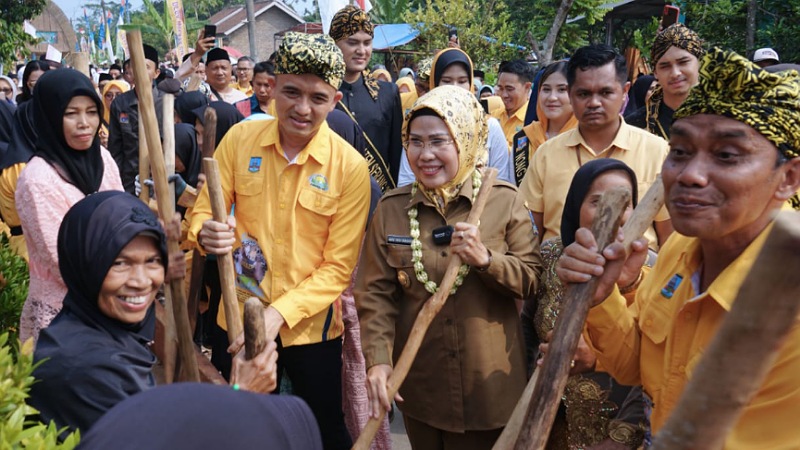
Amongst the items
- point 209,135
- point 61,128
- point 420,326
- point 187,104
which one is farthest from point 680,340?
point 187,104

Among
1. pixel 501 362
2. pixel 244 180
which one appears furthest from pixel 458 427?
pixel 244 180

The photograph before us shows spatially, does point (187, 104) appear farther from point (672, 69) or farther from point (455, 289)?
point (455, 289)

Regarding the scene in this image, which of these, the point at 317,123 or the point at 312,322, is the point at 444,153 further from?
the point at 312,322

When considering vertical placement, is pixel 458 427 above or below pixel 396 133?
below

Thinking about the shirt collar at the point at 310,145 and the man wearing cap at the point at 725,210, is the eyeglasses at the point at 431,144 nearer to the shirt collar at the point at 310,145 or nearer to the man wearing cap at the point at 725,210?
the shirt collar at the point at 310,145

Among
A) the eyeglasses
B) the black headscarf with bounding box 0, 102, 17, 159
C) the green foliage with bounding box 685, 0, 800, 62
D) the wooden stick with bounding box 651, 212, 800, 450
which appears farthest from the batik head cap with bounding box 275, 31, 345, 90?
the green foliage with bounding box 685, 0, 800, 62

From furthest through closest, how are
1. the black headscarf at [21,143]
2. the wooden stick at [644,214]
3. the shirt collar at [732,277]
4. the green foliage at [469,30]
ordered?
the green foliage at [469,30] < the black headscarf at [21,143] < the wooden stick at [644,214] < the shirt collar at [732,277]

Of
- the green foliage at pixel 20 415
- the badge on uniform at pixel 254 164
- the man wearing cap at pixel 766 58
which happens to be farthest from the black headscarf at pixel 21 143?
the man wearing cap at pixel 766 58

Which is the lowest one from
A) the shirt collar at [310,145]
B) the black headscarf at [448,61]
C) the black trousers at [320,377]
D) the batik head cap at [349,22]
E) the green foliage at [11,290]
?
the black trousers at [320,377]

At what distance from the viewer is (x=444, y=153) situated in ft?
9.66

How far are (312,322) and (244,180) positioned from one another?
0.75 meters

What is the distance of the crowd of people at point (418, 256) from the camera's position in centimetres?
170

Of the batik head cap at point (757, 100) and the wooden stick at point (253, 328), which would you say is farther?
the wooden stick at point (253, 328)

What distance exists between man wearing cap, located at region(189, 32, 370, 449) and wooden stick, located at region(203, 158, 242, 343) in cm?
25
